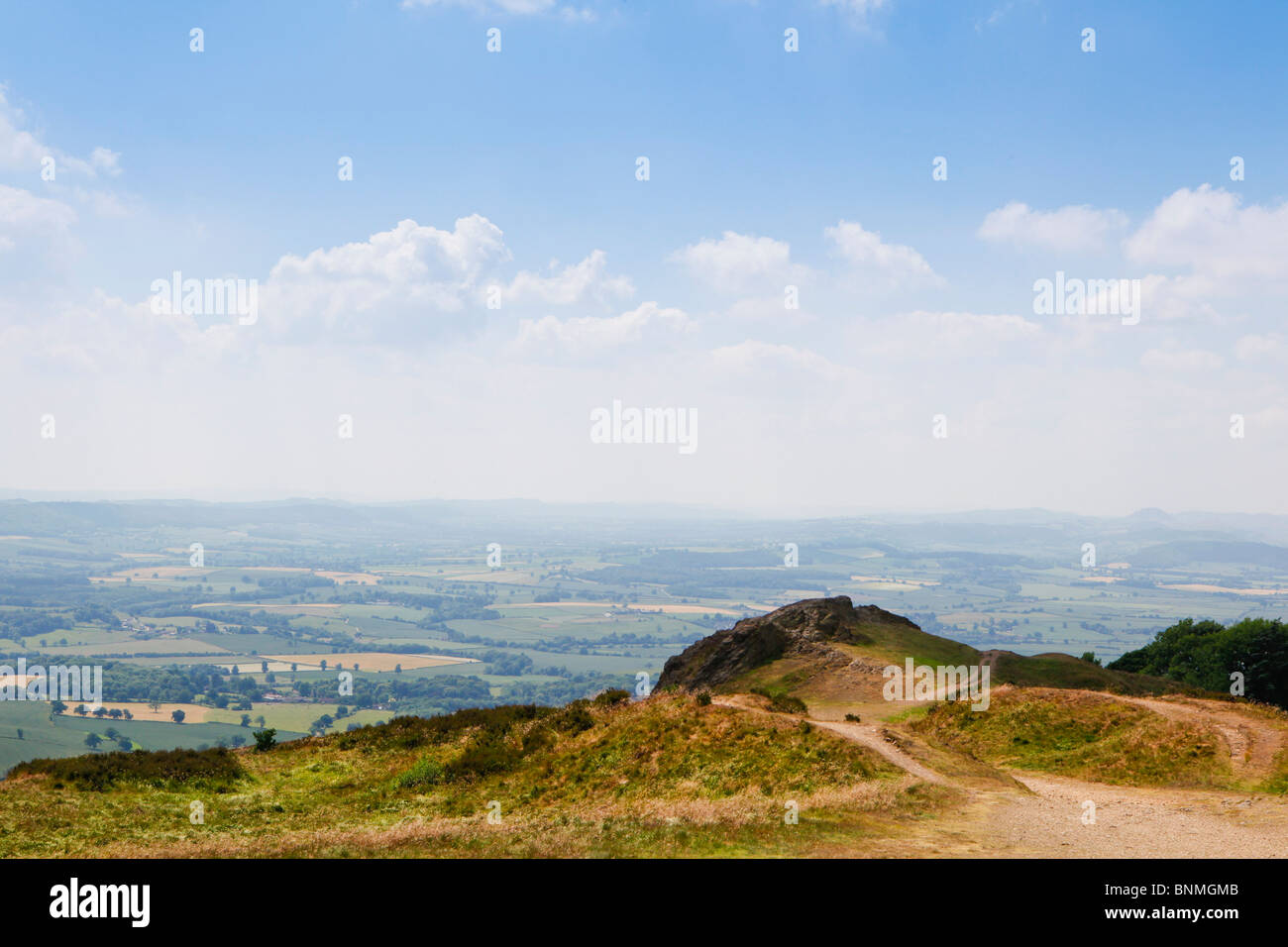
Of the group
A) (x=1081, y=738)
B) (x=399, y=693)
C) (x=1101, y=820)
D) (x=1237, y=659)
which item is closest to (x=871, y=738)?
(x=1101, y=820)

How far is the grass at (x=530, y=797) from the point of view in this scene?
22500 millimetres

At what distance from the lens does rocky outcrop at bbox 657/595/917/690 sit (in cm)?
5778

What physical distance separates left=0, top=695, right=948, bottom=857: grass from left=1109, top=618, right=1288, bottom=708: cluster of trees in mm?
54363

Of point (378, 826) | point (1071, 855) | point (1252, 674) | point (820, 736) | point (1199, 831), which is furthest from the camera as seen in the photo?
point (1252, 674)

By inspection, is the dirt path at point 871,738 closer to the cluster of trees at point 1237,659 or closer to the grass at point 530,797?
the grass at point 530,797

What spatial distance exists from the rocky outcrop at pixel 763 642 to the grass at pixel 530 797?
54.6 ft

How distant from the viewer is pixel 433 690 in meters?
194

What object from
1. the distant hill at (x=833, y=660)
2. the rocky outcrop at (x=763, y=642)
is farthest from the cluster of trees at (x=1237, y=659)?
the rocky outcrop at (x=763, y=642)

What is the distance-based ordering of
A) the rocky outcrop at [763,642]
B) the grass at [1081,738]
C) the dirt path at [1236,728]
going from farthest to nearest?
the rocky outcrop at [763,642] < the grass at [1081,738] < the dirt path at [1236,728]

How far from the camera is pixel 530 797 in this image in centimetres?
3066

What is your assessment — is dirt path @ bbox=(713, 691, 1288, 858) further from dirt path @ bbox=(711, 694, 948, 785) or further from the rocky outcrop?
the rocky outcrop
